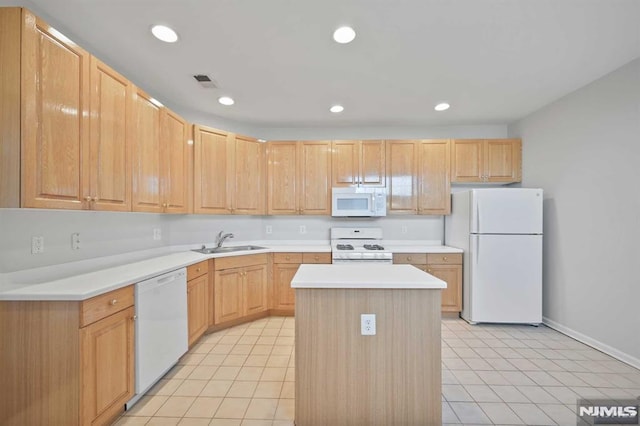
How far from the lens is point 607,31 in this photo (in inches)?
76.9

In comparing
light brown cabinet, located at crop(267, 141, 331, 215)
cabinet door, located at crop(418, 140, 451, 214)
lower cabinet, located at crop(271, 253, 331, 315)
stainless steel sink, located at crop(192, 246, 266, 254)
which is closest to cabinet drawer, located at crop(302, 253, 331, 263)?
lower cabinet, located at crop(271, 253, 331, 315)

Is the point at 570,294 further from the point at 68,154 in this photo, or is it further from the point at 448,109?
the point at 68,154

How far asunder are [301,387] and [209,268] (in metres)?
1.81

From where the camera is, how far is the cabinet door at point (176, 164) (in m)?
2.62

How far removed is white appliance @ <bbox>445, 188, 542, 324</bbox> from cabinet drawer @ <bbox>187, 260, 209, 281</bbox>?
3.09 meters

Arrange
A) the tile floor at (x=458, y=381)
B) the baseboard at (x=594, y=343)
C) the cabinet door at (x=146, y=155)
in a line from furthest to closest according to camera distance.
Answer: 1. the baseboard at (x=594, y=343)
2. the cabinet door at (x=146, y=155)
3. the tile floor at (x=458, y=381)

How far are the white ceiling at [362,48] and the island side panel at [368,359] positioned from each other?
5.96ft

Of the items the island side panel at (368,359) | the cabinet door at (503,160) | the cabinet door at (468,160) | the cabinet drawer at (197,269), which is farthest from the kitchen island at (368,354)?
the cabinet door at (503,160)

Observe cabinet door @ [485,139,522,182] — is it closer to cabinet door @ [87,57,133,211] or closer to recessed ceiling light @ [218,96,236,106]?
recessed ceiling light @ [218,96,236,106]

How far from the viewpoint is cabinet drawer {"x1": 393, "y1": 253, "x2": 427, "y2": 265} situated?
11.3 feet

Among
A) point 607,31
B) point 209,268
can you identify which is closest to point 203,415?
point 209,268

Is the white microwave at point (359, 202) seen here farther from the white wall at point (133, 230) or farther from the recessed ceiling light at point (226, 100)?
the recessed ceiling light at point (226, 100)

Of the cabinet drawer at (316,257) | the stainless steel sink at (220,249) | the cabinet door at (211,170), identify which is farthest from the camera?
the cabinet drawer at (316,257)

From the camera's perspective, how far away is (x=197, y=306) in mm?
2678
